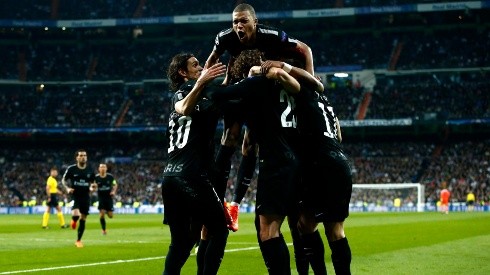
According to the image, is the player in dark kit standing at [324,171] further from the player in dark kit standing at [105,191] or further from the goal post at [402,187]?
the goal post at [402,187]

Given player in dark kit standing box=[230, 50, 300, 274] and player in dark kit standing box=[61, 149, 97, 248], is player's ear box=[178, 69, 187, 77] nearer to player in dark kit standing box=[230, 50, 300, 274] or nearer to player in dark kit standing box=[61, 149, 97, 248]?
player in dark kit standing box=[230, 50, 300, 274]

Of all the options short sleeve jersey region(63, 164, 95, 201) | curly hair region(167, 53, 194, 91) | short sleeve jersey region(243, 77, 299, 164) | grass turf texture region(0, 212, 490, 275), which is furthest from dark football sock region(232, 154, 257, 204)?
short sleeve jersey region(63, 164, 95, 201)

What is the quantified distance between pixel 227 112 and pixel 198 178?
741 millimetres

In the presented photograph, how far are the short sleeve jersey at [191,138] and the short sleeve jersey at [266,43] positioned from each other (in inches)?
29.6

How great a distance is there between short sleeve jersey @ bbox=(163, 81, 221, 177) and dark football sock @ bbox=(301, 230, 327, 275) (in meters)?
1.57

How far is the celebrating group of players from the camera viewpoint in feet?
25.7

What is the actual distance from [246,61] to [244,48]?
84cm

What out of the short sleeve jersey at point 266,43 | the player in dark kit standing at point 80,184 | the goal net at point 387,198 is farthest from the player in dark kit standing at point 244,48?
the goal net at point 387,198

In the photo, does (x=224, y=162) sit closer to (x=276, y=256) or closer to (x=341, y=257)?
(x=341, y=257)

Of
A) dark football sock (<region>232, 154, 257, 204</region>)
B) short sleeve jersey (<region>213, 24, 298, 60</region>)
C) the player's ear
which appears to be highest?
short sleeve jersey (<region>213, 24, 298, 60</region>)

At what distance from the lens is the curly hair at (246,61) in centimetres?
790

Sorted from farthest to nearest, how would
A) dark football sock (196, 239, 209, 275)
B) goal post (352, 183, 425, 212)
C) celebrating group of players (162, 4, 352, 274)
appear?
goal post (352, 183, 425, 212) → dark football sock (196, 239, 209, 275) → celebrating group of players (162, 4, 352, 274)

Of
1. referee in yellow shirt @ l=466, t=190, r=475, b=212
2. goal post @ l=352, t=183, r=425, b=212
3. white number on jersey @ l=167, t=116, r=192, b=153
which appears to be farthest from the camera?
referee in yellow shirt @ l=466, t=190, r=475, b=212

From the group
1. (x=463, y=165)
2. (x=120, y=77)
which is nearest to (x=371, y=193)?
(x=463, y=165)
